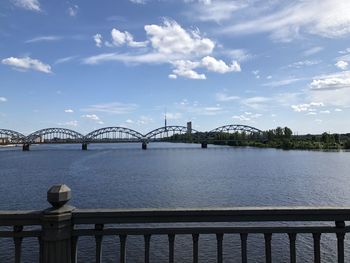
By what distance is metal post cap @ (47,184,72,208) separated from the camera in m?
4.89

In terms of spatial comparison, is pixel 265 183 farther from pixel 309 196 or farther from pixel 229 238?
pixel 229 238

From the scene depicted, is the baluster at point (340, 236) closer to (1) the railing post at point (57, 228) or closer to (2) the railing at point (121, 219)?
(2) the railing at point (121, 219)

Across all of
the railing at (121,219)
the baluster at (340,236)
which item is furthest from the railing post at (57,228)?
the baluster at (340,236)

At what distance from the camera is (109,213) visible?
16.3ft

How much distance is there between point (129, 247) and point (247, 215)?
53.4 feet

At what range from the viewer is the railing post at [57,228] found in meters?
4.92

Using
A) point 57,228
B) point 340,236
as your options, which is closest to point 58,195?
point 57,228

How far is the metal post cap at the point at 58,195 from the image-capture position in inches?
193

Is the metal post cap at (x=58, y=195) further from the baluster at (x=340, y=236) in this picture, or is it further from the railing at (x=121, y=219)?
the baluster at (x=340, y=236)

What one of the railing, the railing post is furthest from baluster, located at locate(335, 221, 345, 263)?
the railing post

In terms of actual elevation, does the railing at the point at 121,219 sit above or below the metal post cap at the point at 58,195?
below

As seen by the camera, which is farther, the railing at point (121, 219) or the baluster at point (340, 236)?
the baluster at point (340, 236)

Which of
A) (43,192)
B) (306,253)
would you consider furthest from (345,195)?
(43,192)

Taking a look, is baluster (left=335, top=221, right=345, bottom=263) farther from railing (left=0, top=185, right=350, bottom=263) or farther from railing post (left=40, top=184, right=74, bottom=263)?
railing post (left=40, top=184, right=74, bottom=263)
